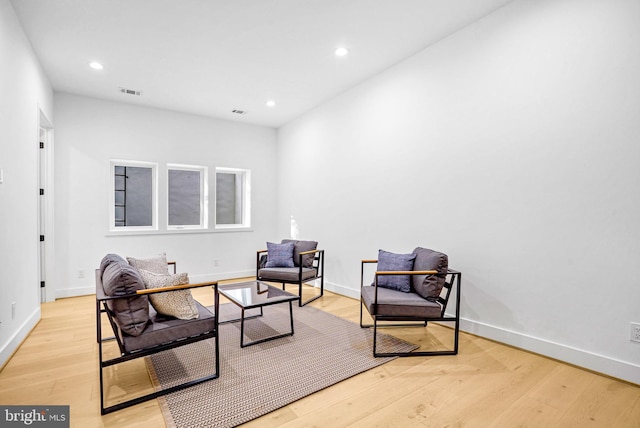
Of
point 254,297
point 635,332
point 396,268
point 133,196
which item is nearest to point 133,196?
point 133,196

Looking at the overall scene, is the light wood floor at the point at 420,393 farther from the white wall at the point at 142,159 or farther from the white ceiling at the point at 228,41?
the white ceiling at the point at 228,41

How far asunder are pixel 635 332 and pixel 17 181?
5103 millimetres

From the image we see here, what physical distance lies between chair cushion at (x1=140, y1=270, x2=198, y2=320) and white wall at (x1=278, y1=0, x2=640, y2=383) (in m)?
2.49

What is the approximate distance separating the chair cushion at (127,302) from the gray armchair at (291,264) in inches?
86.9

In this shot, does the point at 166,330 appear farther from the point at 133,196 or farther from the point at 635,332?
the point at 133,196

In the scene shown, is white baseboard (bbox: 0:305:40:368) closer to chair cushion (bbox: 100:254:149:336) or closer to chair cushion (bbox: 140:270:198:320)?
chair cushion (bbox: 100:254:149:336)

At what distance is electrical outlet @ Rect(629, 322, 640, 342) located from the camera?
2207 millimetres

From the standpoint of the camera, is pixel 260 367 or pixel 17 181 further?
pixel 17 181

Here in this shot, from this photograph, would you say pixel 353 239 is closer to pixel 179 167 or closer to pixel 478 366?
pixel 478 366

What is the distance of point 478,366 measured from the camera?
2504mm

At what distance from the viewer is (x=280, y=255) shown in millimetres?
4598

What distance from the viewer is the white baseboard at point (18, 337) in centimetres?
252

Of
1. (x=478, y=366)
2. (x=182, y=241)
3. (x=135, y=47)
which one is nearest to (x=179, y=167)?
(x=182, y=241)

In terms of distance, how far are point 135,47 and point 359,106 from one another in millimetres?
2695
